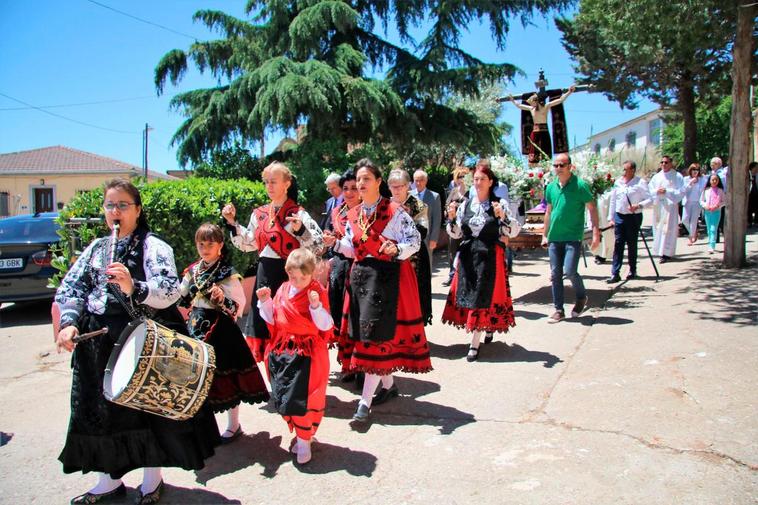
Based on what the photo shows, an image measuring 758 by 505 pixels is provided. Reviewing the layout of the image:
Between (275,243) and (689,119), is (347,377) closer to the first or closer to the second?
(275,243)

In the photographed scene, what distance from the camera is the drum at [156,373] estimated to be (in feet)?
9.71

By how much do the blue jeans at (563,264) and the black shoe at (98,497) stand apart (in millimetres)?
5263

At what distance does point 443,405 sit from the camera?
15.8ft

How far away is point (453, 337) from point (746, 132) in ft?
19.8

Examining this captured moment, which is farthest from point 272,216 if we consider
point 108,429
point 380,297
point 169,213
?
point 169,213

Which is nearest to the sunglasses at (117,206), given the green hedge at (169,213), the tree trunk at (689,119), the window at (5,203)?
the green hedge at (169,213)

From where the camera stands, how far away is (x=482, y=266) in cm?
608

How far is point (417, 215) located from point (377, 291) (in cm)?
153

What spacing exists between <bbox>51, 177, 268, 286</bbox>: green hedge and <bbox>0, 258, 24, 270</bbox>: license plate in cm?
92

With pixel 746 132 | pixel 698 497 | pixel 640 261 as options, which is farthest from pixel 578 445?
pixel 640 261

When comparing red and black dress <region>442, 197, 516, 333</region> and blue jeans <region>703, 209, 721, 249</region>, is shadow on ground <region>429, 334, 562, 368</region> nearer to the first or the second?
red and black dress <region>442, 197, 516, 333</region>

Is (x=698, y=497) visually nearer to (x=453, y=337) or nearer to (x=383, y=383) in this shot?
(x=383, y=383)

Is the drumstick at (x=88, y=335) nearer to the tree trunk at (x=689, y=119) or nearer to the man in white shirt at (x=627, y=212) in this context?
the man in white shirt at (x=627, y=212)

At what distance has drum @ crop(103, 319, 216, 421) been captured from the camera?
2959 mm
